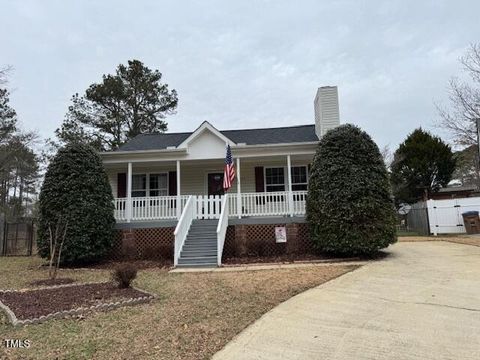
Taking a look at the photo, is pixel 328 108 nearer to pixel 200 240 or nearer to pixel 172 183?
pixel 172 183

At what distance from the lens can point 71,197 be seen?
12398mm

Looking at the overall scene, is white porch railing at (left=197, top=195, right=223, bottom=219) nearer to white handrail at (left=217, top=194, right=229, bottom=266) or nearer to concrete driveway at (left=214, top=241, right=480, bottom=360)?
white handrail at (left=217, top=194, right=229, bottom=266)

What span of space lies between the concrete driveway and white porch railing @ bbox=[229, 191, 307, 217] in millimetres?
5014

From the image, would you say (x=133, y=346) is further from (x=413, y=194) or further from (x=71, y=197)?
(x=413, y=194)

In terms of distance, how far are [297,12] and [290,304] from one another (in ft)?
34.0

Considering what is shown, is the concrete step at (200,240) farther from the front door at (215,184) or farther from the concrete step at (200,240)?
the front door at (215,184)

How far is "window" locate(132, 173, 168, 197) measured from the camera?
1691 cm

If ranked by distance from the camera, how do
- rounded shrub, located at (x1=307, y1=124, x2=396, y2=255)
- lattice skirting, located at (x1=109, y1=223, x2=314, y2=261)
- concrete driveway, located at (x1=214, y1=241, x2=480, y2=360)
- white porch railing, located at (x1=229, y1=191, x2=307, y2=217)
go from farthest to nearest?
white porch railing, located at (x1=229, y1=191, x2=307, y2=217), lattice skirting, located at (x1=109, y1=223, x2=314, y2=261), rounded shrub, located at (x1=307, y1=124, x2=396, y2=255), concrete driveway, located at (x1=214, y1=241, x2=480, y2=360)

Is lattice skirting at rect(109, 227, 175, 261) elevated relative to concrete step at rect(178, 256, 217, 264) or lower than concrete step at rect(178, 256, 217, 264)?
elevated

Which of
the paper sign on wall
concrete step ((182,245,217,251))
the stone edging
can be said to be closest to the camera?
the stone edging

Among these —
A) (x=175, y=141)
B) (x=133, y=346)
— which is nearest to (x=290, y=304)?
(x=133, y=346)

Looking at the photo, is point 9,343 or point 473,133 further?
A: point 473,133

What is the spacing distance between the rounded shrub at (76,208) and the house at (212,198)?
4.59 feet

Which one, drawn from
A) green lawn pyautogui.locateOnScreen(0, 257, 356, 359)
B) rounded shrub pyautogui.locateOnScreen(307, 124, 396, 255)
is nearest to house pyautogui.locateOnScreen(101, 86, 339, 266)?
rounded shrub pyautogui.locateOnScreen(307, 124, 396, 255)
